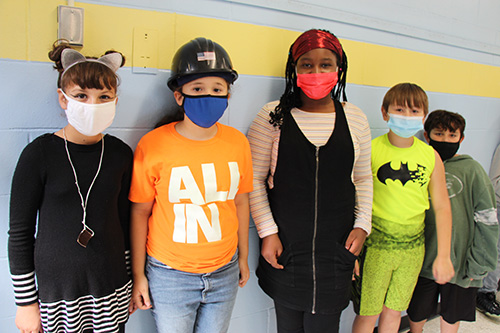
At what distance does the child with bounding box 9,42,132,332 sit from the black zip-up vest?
664mm

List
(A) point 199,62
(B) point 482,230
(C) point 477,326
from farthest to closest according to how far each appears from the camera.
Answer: (C) point 477,326 → (B) point 482,230 → (A) point 199,62

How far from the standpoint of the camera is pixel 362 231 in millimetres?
1378

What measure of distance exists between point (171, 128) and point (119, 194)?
0.30 meters

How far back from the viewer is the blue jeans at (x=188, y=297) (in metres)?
1.13

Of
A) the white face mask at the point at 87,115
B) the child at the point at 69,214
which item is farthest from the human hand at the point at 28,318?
the white face mask at the point at 87,115

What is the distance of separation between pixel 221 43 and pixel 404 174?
1.05m

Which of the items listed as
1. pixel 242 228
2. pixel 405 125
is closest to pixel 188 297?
pixel 242 228

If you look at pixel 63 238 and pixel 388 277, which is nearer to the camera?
pixel 63 238

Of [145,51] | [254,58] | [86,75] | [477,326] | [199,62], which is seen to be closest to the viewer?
[86,75]

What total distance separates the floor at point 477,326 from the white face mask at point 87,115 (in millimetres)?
2359

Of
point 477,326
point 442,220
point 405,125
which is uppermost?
point 405,125

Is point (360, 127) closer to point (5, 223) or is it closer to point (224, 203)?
point (224, 203)

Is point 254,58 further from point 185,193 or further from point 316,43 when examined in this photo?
point 185,193

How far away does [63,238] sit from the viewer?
0.96m
